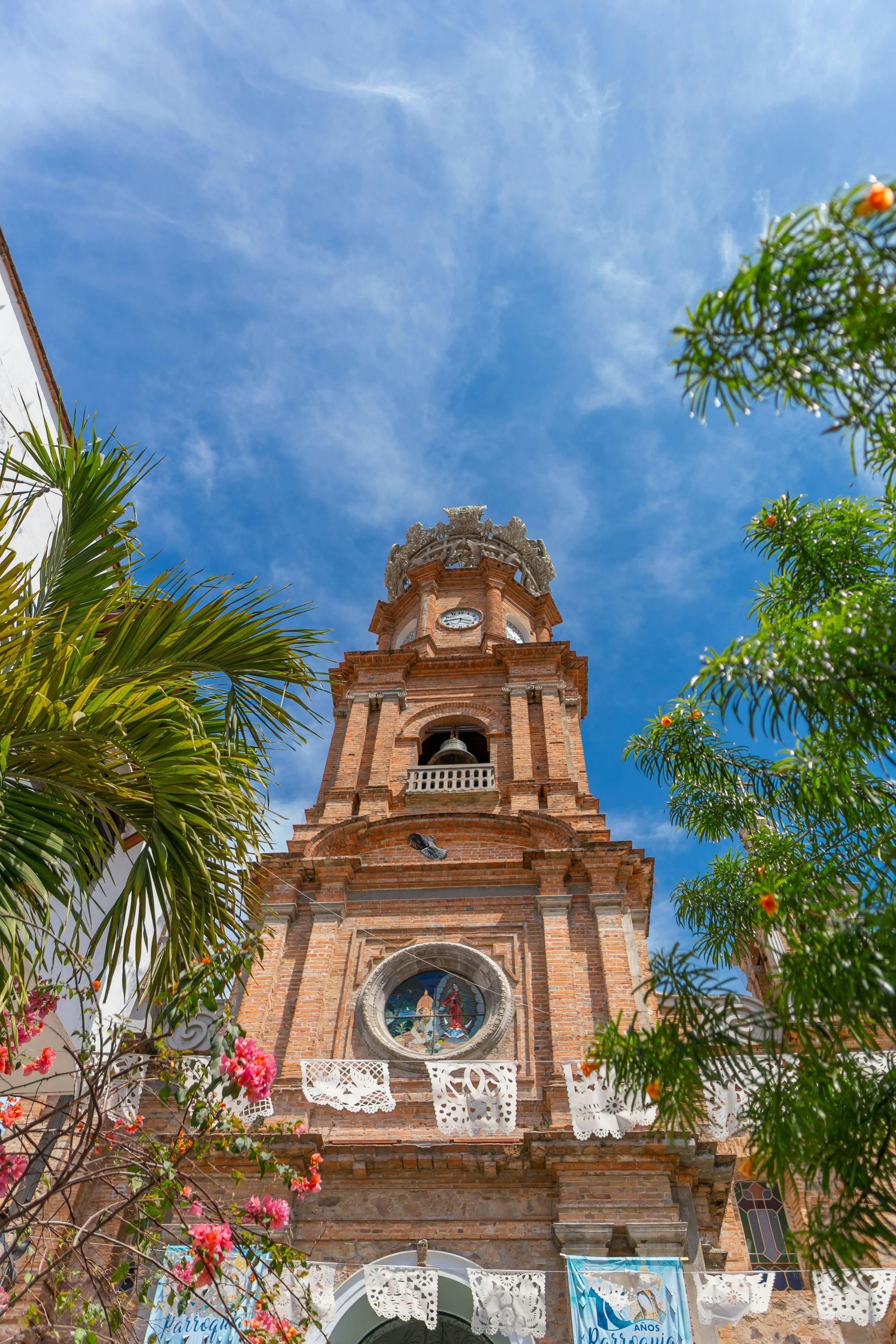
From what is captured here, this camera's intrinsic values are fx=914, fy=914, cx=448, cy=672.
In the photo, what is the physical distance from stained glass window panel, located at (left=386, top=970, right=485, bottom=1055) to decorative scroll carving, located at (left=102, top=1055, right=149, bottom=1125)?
3459 mm

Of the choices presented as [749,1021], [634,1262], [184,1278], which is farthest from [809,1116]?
[634,1262]

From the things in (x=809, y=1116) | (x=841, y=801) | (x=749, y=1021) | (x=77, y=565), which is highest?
(x=77, y=565)

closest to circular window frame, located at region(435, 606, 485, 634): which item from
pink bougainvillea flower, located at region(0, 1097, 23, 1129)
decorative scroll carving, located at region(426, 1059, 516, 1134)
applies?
decorative scroll carving, located at region(426, 1059, 516, 1134)

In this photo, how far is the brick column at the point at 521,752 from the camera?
16.1 metres

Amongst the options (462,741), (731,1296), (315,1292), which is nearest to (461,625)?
(462,741)

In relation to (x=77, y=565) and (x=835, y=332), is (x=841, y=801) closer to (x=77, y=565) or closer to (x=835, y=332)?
(x=835, y=332)

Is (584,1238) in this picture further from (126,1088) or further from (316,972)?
(316,972)

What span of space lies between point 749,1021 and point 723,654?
2.02m

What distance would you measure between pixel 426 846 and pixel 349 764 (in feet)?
12.0

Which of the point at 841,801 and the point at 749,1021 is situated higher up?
the point at 841,801

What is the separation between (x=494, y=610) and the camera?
2189 cm

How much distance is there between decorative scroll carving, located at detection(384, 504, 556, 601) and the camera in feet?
81.9

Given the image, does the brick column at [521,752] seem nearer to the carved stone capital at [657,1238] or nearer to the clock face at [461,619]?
the clock face at [461,619]

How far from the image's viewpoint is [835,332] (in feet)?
13.3
